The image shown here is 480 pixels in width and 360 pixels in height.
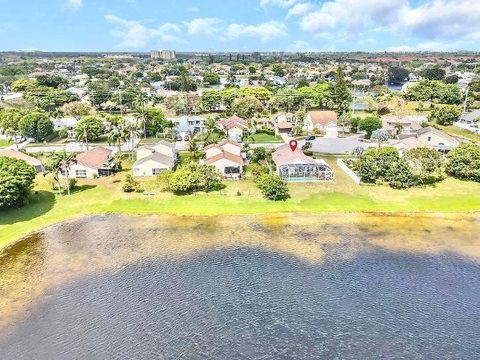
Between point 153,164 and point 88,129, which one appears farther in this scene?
point 88,129

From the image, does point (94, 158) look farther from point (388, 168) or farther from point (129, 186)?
point (388, 168)

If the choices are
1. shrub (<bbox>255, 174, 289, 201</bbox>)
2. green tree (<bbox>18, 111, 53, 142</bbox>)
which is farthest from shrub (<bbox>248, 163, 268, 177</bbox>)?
green tree (<bbox>18, 111, 53, 142</bbox>)

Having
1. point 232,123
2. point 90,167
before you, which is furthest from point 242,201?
point 232,123

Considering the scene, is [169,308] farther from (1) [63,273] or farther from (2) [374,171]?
(2) [374,171]

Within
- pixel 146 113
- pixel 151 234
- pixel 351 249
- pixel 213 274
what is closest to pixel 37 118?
pixel 146 113

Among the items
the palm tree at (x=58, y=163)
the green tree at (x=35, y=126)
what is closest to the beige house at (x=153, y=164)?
the palm tree at (x=58, y=163)

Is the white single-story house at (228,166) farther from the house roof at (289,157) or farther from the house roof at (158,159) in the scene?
the house roof at (158,159)
